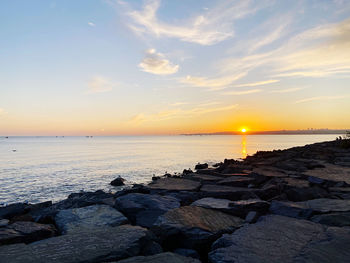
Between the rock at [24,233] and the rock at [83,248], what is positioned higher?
the rock at [83,248]

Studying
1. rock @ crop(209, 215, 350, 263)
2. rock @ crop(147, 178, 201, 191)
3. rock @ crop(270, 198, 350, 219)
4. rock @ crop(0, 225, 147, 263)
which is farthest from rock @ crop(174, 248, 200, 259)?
rock @ crop(147, 178, 201, 191)

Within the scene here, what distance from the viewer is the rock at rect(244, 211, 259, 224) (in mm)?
3156

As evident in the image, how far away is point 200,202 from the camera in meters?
4.03

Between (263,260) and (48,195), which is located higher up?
→ (263,260)

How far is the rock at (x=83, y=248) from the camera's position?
2.23 metres

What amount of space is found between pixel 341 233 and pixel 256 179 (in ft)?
11.2

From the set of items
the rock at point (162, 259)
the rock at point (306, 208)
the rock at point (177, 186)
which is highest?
the rock at point (306, 208)

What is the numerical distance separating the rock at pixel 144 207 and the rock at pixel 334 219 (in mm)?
1955

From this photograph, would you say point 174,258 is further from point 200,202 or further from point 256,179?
point 256,179

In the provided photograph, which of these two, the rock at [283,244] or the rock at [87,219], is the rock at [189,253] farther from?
the rock at [87,219]

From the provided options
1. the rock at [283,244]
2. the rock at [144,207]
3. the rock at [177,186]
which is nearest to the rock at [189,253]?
the rock at [283,244]

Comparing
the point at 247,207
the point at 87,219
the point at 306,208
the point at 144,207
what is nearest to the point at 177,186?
the point at 144,207

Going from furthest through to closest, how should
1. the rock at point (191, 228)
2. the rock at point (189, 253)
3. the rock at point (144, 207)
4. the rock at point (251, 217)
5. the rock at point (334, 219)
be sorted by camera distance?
the rock at point (144, 207) < the rock at point (251, 217) < the rock at point (334, 219) < the rock at point (191, 228) < the rock at point (189, 253)

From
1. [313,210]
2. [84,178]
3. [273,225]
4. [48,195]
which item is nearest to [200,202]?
[273,225]
